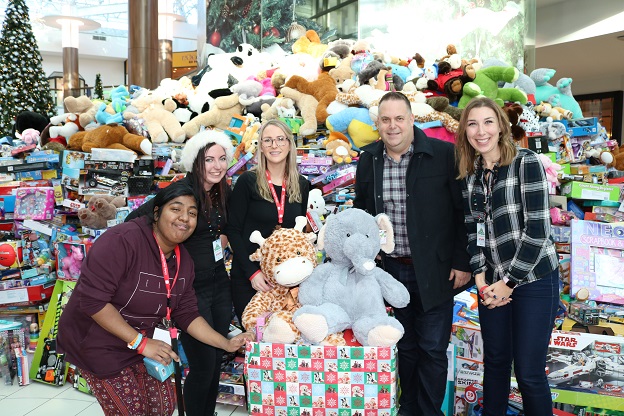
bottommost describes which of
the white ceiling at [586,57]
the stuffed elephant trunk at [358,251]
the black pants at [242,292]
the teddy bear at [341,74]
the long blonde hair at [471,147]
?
the black pants at [242,292]

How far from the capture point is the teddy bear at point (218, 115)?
13.8ft

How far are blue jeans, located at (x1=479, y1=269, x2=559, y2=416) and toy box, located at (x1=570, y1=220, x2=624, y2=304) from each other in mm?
1147

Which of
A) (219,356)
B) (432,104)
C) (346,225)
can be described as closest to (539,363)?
(346,225)

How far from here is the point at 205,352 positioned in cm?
212

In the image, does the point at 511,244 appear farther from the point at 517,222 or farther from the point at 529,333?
the point at 529,333

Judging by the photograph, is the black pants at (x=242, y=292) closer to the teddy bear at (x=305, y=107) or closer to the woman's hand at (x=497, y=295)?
the woman's hand at (x=497, y=295)

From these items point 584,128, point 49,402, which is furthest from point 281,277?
point 584,128

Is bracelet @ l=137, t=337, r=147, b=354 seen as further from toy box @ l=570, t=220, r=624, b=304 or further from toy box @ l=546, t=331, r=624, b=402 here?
toy box @ l=570, t=220, r=624, b=304

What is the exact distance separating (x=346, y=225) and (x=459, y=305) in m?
1.30

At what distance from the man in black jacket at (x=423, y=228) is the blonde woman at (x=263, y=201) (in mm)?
371

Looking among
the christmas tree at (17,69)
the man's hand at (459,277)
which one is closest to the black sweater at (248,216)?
the man's hand at (459,277)

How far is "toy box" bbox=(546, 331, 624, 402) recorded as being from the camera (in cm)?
224

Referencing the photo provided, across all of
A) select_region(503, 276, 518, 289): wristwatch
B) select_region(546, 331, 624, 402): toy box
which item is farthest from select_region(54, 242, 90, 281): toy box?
select_region(546, 331, 624, 402): toy box

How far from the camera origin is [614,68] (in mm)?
10914
